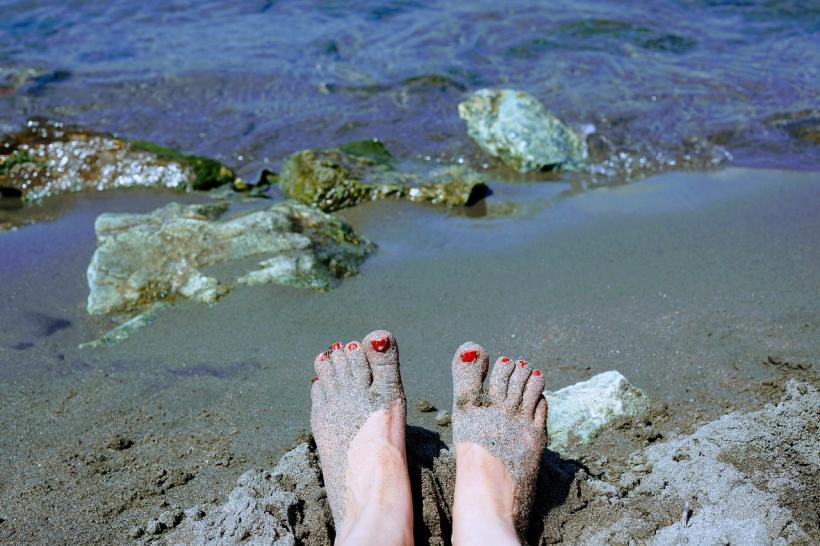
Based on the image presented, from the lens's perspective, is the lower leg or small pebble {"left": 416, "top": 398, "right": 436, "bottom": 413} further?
small pebble {"left": 416, "top": 398, "right": 436, "bottom": 413}

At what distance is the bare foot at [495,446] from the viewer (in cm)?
220

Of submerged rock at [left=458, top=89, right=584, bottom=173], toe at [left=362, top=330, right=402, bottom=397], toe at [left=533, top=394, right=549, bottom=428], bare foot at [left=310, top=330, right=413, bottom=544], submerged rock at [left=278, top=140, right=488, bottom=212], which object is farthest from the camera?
submerged rock at [left=458, top=89, right=584, bottom=173]

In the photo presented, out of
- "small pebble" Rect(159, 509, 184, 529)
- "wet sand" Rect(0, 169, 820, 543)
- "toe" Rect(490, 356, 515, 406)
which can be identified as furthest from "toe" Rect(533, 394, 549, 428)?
"small pebble" Rect(159, 509, 184, 529)

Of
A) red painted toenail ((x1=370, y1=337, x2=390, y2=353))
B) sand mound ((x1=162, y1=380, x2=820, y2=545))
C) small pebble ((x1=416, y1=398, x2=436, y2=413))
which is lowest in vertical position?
small pebble ((x1=416, y1=398, x2=436, y2=413))

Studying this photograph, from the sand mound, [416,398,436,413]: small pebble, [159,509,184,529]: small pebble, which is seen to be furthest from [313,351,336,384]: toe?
[159,509,184,529]: small pebble

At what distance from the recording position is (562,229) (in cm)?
437

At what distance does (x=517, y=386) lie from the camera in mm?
2609

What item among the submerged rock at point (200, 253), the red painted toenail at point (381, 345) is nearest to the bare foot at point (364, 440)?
the red painted toenail at point (381, 345)

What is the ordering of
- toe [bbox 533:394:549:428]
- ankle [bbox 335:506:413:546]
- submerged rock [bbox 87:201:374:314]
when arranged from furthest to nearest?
submerged rock [bbox 87:201:374:314], toe [bbox 533:394:549:428], ankle [bbox 335:506:413:546]

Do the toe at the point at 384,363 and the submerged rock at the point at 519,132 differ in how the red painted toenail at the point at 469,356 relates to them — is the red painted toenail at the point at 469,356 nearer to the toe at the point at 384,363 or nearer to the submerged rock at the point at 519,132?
the toe at the point at 384,363

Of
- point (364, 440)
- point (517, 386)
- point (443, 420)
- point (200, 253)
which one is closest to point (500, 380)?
point (517, 386)

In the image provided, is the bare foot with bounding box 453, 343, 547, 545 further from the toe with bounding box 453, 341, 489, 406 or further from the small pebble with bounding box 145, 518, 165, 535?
the small pebble with bounding box 145, 518, 165, 535

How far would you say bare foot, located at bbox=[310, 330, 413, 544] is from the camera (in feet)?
7.01

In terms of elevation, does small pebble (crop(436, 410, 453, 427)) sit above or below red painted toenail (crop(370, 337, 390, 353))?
below
